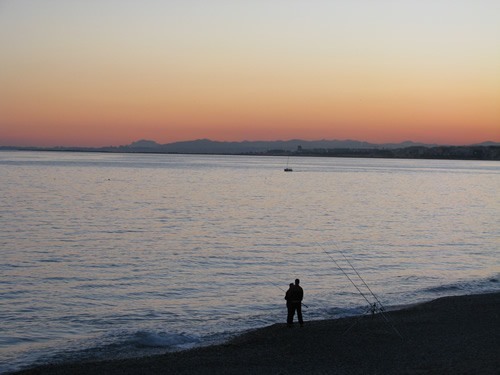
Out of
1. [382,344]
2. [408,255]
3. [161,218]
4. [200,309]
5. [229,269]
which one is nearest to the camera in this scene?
[382,344]

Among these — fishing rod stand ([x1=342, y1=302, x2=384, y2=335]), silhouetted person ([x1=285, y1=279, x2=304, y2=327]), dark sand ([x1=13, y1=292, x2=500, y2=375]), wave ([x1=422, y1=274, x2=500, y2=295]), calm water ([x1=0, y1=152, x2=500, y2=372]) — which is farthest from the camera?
wave ([x1=422, y1=274, x2=500, y2=295])

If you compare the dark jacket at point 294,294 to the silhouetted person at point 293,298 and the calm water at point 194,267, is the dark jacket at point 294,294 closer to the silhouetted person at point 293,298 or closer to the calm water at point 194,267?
the silhouetted person at point 293,298

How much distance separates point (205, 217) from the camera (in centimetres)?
5253

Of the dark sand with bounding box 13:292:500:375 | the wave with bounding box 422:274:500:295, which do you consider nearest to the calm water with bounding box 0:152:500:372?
the wave with bounding box 422:274:500:295

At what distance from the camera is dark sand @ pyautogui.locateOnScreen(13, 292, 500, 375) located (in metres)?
13.9

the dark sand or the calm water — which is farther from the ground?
the dark sand

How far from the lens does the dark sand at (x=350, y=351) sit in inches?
546

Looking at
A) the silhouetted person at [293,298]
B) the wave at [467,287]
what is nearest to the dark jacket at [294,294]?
the silhouetted person at [293,298]

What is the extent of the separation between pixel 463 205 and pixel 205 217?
34.7 meters

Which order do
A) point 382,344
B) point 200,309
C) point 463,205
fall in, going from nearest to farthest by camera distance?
point 382,344
point 200,309
point 463,205

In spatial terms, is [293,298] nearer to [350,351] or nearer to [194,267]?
[350,351]

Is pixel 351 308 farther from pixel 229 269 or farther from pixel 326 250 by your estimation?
pixel 326 250

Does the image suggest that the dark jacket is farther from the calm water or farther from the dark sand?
the calm water

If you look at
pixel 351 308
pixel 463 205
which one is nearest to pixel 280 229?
pixel 351 308
